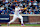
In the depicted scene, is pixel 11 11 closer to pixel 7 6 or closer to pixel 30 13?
pixel 7 6

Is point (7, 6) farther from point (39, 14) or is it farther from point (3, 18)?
point (39, 14)

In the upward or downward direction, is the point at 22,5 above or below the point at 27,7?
above

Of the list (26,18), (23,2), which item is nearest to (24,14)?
(26,18)

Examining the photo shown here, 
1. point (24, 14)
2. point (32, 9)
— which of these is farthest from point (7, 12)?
point (32, 9)

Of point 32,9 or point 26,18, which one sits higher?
point 32,9

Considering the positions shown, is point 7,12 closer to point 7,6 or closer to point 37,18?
point 7,6

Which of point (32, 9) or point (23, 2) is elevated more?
point (23, 2)

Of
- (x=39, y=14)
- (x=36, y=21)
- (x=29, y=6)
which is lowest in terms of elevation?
(x=36, y=21)
